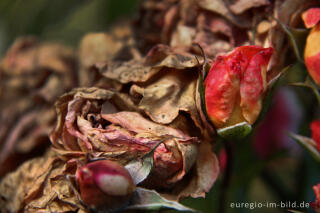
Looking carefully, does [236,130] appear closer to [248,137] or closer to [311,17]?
[311,17]

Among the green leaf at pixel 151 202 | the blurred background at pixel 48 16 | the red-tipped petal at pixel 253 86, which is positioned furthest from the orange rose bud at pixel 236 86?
the blurred background at pixel 48 16

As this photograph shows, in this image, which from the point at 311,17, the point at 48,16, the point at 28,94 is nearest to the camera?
the point at 311,17

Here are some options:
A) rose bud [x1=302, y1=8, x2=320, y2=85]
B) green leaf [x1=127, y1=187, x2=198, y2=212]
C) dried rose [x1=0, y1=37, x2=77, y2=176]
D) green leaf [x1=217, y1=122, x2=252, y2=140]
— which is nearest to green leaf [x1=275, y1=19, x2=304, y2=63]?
rose bud [x1=302, y1=8, x2=320, y2=85]

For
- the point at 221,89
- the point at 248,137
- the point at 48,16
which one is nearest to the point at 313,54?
the point at 221,89

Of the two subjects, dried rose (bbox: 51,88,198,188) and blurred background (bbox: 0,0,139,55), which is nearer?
dried rose (bbox: 51,88,198,188)

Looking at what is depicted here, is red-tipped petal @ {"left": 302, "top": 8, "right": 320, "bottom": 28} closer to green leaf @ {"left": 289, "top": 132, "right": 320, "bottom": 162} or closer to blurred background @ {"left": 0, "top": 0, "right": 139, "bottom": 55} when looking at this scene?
green leaf @ {"left": 289, "top": 132, "right": 320, "bottom": 162}

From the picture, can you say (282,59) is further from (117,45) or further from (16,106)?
(16,106)

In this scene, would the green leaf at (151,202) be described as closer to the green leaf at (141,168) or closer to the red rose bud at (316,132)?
the green leaf at (141,168)
